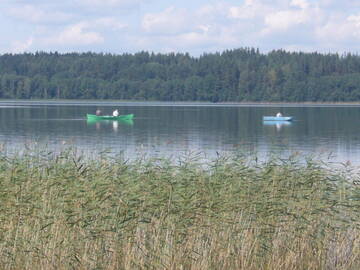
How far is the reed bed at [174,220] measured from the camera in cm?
1644

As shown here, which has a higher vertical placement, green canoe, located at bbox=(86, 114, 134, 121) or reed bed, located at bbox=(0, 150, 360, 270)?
reed bed, located at bbox=(0, 150, 360, 270)

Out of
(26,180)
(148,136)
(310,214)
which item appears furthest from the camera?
(148,136)

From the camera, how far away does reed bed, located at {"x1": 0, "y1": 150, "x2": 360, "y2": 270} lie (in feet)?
53.9

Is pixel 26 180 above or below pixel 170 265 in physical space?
above

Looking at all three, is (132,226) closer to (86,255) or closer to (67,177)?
(86,255)

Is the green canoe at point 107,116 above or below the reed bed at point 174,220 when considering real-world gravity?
below

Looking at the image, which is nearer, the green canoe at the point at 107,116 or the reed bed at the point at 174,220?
the reed bed at the point at 174,220

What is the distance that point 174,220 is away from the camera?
1761 cm

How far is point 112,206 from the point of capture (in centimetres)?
1770

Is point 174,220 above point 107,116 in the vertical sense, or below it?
above

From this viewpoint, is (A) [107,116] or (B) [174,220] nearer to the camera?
(B) [174,220]

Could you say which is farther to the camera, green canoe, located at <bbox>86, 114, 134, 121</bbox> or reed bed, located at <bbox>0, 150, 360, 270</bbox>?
green canoe, located at <bbox>86, 114, 134, 121</bbox>

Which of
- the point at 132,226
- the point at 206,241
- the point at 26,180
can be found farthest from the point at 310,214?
the point at 26,180

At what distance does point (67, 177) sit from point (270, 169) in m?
5.80
